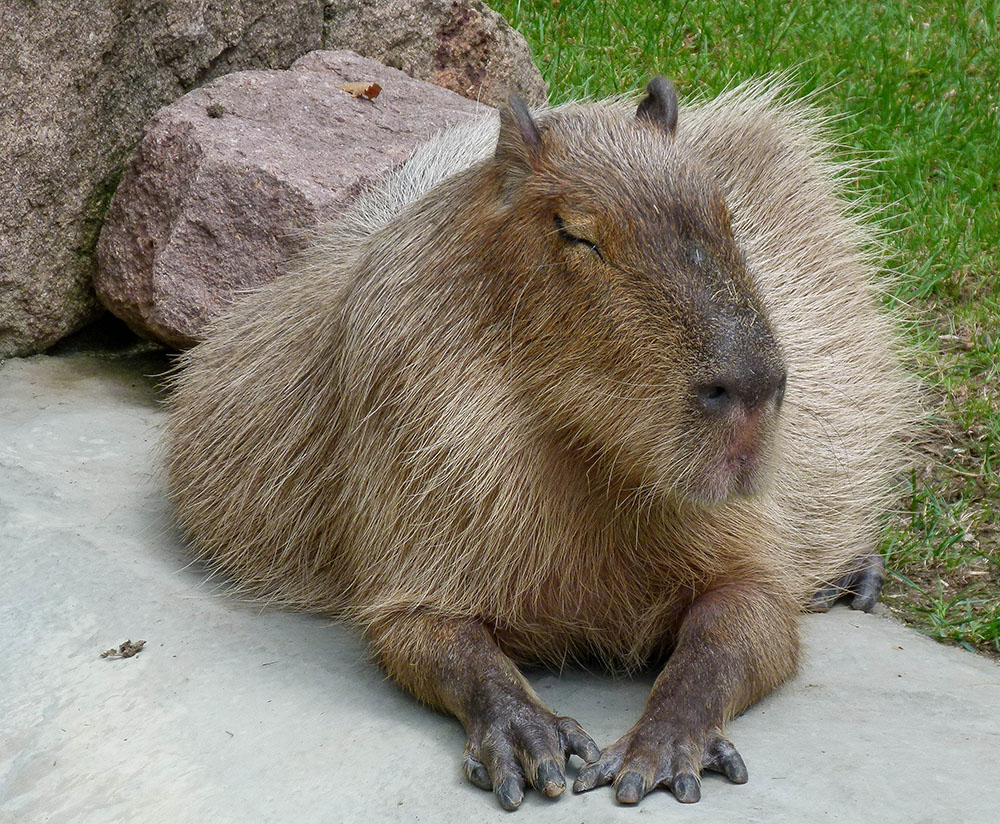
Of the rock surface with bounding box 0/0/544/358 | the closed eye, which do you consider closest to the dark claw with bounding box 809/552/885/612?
the closed eye

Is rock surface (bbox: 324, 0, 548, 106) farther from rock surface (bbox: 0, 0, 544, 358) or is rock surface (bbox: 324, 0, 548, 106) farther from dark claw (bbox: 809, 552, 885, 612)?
dark claw (bbox: 809, 552, 885, 612)

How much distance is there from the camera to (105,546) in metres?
3.94

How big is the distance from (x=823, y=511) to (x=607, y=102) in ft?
5.64

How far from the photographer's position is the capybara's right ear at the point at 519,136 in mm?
3090

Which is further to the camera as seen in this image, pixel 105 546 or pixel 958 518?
pixel 958 518

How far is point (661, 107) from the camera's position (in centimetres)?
332

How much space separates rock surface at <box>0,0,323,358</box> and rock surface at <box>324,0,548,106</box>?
68 cm

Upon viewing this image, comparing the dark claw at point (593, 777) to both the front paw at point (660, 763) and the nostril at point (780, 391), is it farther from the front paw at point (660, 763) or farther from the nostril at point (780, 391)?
the nostril at point (780, 391)

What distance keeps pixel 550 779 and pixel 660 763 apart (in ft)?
0.77

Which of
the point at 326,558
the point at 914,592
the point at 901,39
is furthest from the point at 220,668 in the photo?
the point at 901,39

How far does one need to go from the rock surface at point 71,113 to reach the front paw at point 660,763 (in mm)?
3133

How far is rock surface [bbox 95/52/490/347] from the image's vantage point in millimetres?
4922

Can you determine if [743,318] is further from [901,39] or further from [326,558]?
[901,39]

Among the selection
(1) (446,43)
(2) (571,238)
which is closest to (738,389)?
(2) (571,238)
